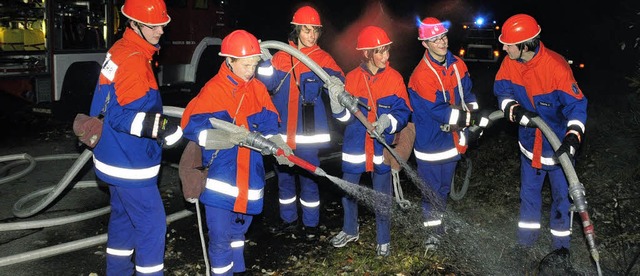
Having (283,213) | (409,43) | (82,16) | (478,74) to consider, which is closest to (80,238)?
(283,213)

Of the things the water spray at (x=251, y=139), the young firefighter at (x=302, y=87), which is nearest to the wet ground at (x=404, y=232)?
the young firefighter at (x=302, y=87)

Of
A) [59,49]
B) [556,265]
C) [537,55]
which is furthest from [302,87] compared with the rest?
[59,49]

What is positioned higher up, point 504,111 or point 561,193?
point 504,111

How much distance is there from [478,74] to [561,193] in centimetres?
1084

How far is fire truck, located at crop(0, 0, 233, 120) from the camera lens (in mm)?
9078

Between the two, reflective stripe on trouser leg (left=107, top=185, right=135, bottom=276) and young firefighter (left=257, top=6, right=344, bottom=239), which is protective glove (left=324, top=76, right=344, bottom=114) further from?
reflective stripe on trouser leg (left=107, top=185, right=135, bottom=276)

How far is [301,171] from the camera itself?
5.79 m

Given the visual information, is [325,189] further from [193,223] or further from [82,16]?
[82,16]

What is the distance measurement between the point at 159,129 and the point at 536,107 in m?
3.24

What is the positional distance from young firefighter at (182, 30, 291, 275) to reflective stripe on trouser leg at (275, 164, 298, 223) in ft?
5.46

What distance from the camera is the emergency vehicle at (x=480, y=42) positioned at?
15.6m

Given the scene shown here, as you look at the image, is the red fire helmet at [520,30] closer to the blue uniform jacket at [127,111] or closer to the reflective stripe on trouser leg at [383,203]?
the reflective stripe on trouser leg at [383,203]

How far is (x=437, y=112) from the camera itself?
491 centimetres

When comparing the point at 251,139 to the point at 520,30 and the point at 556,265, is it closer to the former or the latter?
the point at 520,30
